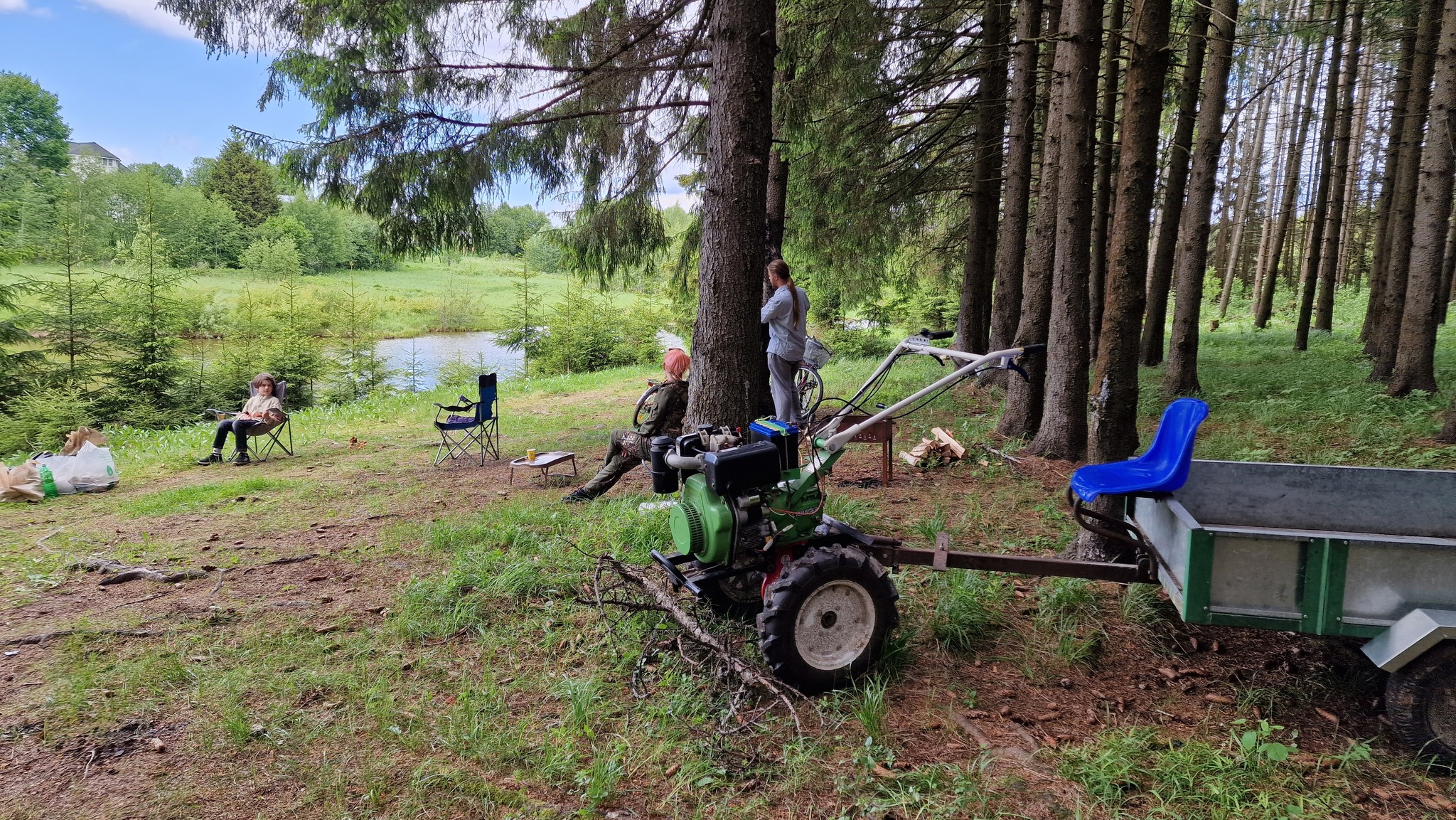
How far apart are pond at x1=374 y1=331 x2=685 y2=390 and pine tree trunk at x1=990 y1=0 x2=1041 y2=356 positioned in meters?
10.5

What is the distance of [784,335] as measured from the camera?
275 inches

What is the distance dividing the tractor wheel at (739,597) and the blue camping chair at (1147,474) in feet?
4.99

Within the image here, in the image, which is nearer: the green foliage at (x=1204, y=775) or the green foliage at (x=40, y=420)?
the green foliage at (x=1204, y=775)

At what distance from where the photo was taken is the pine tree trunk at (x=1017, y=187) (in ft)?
28.1

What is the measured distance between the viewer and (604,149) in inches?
324

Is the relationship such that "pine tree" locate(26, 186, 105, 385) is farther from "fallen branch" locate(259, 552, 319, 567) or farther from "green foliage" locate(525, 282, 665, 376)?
"fallen branch" locate(259, 552, 319, 567)

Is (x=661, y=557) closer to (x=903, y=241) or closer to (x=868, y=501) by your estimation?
(x=868, y=501)

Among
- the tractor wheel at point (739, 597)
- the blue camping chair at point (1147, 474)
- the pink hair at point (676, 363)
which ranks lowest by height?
the tractor wheel at point (739, 597)

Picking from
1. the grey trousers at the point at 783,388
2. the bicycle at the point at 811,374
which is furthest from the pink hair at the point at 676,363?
the bicycle at the point at 811,374

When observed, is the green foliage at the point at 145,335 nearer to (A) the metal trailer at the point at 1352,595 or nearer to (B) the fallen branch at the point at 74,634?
(B) the fallen branch at the point at 74,634

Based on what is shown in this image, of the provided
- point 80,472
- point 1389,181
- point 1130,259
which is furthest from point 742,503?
point 1389,181

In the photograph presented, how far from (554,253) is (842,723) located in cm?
842

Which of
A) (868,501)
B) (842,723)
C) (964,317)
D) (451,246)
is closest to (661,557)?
(842,723)

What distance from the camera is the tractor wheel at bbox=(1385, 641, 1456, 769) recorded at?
2.46 m
